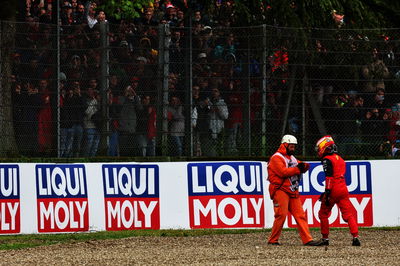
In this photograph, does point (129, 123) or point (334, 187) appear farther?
point (129, 123)

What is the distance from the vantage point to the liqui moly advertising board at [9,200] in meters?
14.8

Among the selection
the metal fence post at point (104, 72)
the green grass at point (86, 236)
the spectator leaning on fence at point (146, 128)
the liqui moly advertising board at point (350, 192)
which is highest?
the metal fence post at point (104, 72)

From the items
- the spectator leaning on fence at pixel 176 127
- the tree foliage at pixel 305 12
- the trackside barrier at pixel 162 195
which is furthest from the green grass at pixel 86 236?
the tree foliage at pixel 305 12

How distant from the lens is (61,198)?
1505cm

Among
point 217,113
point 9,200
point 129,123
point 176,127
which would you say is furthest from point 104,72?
point 9,200

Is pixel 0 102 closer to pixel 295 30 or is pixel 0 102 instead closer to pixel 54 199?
pixel 54 199

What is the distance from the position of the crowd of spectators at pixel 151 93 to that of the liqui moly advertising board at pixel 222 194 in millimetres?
556

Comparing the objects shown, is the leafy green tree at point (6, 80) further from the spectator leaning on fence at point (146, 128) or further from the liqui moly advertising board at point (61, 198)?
the spectator leaning on fence at point (146, 128)

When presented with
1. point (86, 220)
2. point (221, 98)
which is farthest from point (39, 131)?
point (221, 98)

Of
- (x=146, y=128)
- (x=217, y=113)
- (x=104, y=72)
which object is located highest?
(x=104, y=72)

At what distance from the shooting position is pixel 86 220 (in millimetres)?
15141

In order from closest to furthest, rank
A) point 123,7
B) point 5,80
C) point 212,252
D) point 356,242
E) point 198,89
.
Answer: point 212,252, point 356,242, point 5,80, point 198,89, point 123,7

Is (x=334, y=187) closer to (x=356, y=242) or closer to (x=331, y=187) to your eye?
(x=331, y=187)

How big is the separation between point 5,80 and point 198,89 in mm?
3164
